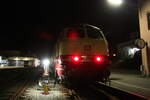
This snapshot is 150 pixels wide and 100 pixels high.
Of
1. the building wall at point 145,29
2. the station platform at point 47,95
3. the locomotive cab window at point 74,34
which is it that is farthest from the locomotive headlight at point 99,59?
the building wall at point 145,29

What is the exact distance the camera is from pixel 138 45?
1816 cm

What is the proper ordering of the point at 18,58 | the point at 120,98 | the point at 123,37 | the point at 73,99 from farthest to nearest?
the point at 18,58
the point at 123,37
the point at 120,98
the point at 73,99

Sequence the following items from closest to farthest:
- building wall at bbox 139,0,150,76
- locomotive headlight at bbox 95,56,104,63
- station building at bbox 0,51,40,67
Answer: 1. locomotive headlight at bbox 95,56,104,63
2. building wall at bbox 139,0,150,76
3. station building at bbox 0,51,40,67

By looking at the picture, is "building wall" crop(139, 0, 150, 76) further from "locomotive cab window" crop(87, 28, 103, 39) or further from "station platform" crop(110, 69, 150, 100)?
"locomotive cab window" crop(87, 28, 103, 39)

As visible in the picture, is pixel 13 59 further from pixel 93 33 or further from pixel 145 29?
pixel 93 33

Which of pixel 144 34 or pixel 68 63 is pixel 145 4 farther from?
pixel 68 63

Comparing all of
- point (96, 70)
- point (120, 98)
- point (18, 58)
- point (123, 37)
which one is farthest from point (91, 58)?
point (18, 58)

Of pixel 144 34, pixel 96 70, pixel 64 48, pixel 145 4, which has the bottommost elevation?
pixel 96 70

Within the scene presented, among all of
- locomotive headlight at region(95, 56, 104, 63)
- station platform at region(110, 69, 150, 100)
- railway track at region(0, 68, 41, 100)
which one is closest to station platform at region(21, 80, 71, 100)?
railway track at region(0, 68, 41, 100)

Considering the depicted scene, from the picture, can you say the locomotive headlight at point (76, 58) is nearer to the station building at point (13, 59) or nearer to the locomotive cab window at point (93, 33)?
the locomotive cab window at point (93, 33)

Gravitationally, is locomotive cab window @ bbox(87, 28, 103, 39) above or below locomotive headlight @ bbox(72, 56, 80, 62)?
above

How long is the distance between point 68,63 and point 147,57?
32.5 ft

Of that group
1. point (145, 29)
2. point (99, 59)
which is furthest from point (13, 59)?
point (99, 59)

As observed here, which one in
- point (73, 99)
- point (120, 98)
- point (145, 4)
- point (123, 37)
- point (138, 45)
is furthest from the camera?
point (123, 37)
